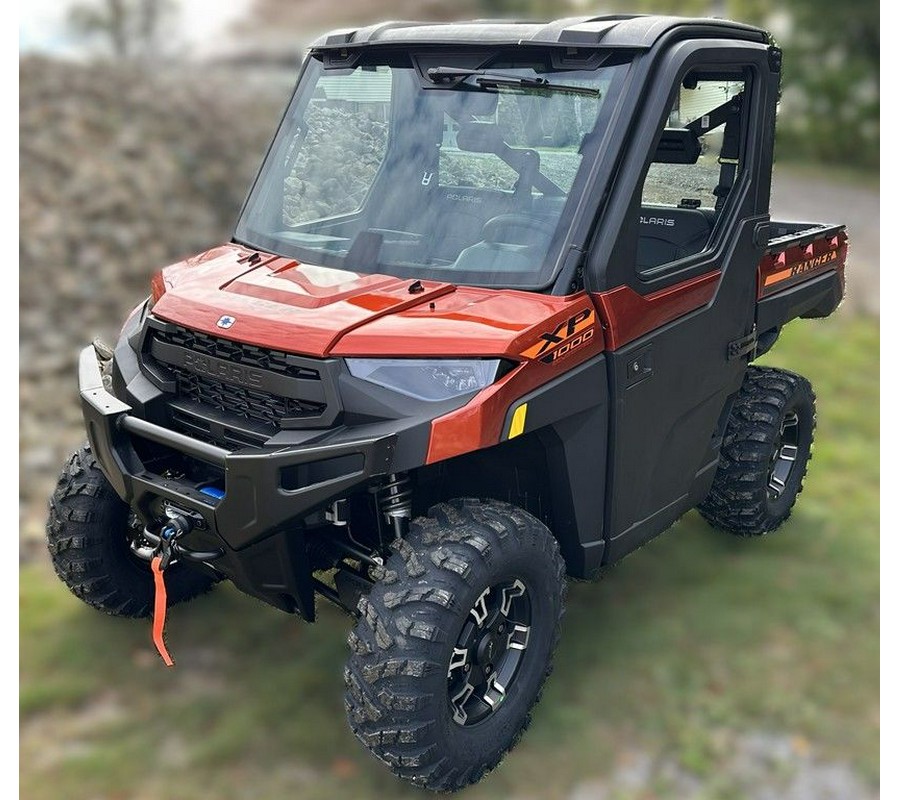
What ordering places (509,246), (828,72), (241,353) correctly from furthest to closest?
1. (828,72)
2. (509,246)
3. (241,353)

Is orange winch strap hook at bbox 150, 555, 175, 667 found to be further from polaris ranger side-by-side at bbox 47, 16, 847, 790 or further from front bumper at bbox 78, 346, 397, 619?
front bumper at bbox 78, 346, 397, 619

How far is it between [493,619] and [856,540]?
2.33 meters

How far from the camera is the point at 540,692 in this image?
11.6 feet

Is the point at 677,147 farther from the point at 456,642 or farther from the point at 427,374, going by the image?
the point at 456,642

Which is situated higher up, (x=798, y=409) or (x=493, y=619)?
(x=798, y=409)

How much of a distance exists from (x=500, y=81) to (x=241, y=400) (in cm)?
141

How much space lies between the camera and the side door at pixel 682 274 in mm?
3502

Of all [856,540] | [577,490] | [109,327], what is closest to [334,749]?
[577,490]

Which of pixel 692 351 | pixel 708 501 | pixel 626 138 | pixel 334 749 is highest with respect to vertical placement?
pixel 626 138

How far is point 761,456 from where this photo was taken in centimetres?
461

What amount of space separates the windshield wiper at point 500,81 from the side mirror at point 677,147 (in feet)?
1.12

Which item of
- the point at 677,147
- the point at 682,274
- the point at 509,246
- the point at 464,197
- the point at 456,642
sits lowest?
the point at 456,642

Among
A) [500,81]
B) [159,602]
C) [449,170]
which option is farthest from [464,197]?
[159,602]

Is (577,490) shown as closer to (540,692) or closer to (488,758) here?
(540,692)
